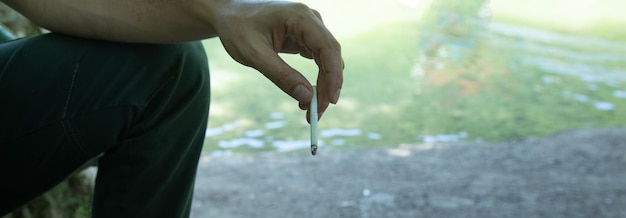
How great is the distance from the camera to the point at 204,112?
3.59 feet

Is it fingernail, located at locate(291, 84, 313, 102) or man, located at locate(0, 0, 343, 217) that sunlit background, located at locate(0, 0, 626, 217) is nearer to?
man, located at locate(0, 0, 343, 217)

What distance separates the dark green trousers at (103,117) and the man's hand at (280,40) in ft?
0.47

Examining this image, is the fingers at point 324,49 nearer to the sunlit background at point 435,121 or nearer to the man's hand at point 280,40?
the man's hand at point 280,40

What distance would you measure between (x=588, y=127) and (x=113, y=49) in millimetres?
2572

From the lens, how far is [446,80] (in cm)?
392

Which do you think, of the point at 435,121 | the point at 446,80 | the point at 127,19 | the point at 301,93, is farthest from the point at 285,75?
the point at 446,80

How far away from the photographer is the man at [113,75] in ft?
2.97

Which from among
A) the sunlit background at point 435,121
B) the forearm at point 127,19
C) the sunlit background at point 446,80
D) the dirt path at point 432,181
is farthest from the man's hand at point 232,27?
the sunlit background at point 446,80

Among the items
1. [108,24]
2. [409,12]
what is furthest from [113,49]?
[409,12]

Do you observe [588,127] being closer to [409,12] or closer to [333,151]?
[333,151]

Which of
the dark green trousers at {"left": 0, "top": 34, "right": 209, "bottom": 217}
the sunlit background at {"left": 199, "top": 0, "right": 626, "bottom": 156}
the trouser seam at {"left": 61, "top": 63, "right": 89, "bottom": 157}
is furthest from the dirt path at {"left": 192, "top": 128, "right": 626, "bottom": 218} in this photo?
the trouser seam at {"left": 61, "top": 63, "right": 89, "bottom": 157}

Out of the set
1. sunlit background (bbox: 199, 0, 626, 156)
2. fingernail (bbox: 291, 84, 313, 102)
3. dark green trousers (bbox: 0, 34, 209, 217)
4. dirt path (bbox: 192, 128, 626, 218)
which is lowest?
sunlit background (bbox: 199, 0, 626, 156)

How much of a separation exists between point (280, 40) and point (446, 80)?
122 inches

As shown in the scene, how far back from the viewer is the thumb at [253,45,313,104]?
88 cm
